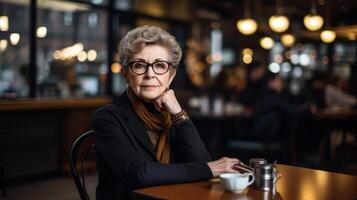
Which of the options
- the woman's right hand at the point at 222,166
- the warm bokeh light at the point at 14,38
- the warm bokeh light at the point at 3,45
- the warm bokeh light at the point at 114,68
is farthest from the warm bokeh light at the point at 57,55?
the woman's right hand at the point at 222,166

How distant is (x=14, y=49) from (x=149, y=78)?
424 cm

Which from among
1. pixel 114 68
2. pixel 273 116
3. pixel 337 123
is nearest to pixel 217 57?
pixel 337 123

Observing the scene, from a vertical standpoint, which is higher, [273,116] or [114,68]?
[114,68]

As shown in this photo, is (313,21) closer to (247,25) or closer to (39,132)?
(247,25)

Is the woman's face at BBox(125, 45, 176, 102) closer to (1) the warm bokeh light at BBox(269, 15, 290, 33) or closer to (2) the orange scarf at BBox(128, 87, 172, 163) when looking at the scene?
(2) the orange scarf at BBox(128, 87, 172, 163)

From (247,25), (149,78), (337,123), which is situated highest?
(247,25)

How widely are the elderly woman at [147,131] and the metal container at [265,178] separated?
130mm

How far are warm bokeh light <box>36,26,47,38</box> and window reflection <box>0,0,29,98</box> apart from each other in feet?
0.50

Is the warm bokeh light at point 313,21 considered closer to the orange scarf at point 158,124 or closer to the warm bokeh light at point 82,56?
the warm bokeh light at point 82,56

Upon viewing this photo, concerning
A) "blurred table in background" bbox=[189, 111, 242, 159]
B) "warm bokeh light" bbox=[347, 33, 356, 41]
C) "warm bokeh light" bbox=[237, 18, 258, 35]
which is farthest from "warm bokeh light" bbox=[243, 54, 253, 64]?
"blurred table in background" bbox=[189, 111, 242, 159]

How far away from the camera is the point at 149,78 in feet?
6.31

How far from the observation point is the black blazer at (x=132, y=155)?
171 cm

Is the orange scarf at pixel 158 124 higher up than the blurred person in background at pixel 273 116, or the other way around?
the orange scarf at pixel 158 124

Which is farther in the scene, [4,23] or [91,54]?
[91,54]
